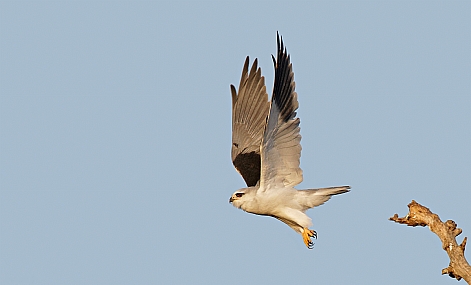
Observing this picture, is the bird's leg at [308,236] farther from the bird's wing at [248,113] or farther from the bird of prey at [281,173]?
the bird's wing at [248,113]

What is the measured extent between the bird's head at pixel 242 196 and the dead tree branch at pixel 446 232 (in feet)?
7.75

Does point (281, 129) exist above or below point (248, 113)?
below

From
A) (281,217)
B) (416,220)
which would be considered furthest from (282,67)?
(416,220)

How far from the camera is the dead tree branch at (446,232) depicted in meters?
6.07

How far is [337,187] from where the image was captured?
862 centimetres

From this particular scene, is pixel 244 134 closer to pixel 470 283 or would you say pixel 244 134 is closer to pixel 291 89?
pixel 291 89

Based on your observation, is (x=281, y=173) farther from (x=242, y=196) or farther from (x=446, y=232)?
(x=446, y=232)

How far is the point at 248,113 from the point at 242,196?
221cm

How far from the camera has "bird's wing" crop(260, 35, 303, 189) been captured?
26.5 ft

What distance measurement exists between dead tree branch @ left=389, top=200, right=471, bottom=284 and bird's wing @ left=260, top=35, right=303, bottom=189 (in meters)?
1.97

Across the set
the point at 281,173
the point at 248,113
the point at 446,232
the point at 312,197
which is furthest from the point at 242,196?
the point at 446,232

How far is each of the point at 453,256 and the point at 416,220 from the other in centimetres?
51

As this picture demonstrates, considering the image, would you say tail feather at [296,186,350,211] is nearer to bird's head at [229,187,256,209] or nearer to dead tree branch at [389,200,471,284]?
bird's head at [229,187,256,209]

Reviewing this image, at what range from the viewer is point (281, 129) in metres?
8.18
